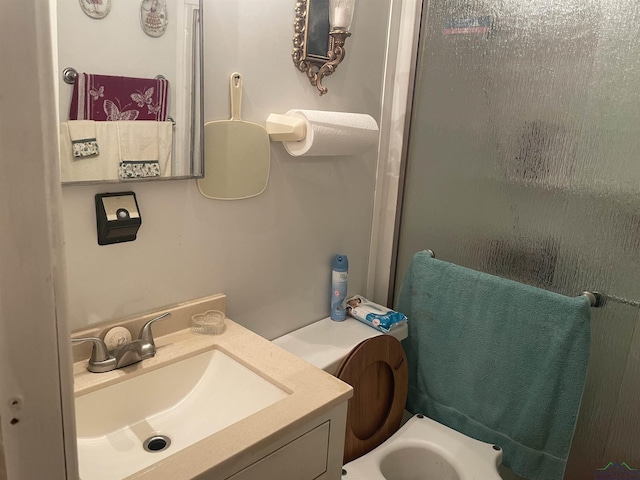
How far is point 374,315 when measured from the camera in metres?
1.62

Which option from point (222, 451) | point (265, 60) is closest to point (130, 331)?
point (222, 451)

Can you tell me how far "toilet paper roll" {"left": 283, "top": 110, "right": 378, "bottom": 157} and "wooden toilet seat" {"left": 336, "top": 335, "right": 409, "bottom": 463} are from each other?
565mm

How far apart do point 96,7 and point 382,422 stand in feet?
4.53

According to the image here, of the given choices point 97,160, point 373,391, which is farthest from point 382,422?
point 97,160

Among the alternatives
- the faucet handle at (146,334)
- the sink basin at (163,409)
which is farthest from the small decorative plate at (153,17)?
the sink basin at (163,409)

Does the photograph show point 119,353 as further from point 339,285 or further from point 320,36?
point 320,36

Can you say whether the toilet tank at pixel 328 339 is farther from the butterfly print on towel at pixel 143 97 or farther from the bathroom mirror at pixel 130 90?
the butterfly print on towel at pixel 143 97

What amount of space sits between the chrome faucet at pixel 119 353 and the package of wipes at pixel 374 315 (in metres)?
0.73

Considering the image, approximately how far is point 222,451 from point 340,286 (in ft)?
2.78

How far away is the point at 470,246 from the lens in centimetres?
161

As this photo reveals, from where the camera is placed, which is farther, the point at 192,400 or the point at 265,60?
the point at 265,60

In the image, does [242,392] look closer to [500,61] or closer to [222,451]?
[222,451]

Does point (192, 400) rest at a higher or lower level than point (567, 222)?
lower

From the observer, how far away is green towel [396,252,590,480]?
136 centimetres
